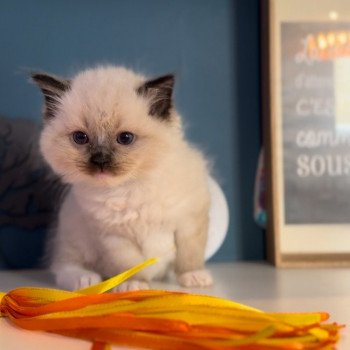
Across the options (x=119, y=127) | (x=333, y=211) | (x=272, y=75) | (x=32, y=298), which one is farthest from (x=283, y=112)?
(x=32, y=298)

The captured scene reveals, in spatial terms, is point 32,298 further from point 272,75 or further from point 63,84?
point 272,75


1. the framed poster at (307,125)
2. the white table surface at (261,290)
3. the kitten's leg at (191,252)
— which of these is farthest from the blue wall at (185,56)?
the kitten's leg at (191,252)

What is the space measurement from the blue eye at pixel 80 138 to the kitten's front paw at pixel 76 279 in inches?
11.9

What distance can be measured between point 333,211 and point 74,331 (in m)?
0.91

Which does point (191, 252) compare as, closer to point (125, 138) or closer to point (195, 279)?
point (195, 279)

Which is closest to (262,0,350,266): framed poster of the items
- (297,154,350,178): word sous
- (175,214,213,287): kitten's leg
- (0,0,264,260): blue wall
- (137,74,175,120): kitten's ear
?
(297,154,350,178): word sous

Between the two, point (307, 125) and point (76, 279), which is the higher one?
point (307, 125)

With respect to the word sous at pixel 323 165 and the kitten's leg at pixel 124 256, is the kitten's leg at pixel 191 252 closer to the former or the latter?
the kitten's leg at pixel 124 256

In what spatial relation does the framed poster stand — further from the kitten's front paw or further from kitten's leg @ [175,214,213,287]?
the kitten's front paw

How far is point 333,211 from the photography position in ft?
4.99

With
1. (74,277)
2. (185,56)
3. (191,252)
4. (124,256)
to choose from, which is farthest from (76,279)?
(185,56)

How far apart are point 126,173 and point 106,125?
11 cm

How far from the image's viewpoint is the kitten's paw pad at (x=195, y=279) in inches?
48.3

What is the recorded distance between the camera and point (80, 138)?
1.18 m
